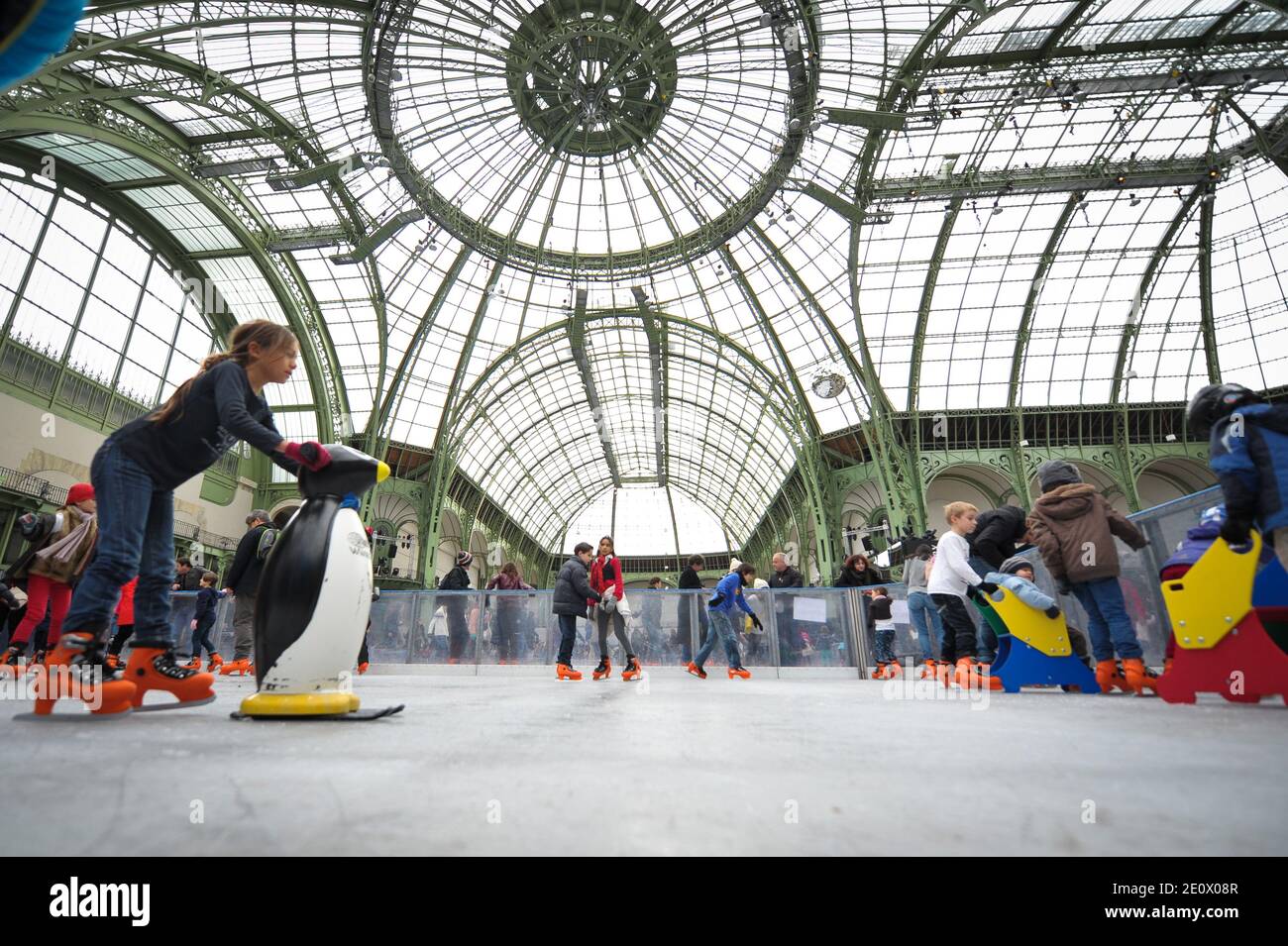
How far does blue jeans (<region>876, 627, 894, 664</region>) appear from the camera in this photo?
9.68 meters

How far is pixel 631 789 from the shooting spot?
129 centimetres

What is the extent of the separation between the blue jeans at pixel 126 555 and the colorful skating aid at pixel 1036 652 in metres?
6.09

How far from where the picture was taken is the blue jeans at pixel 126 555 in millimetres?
2775

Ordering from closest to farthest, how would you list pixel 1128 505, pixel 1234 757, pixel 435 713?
pixel 1234 757, pixel 435 713, pixel 1128 505

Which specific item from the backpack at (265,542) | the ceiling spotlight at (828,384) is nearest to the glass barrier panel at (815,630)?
the backpack at (265,542)

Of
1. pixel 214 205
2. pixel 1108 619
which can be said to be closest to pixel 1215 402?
pixel 1108 619

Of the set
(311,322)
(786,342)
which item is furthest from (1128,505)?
(311,322)

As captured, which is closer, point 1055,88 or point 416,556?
point 1055,88

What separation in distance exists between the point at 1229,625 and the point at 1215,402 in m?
1.30

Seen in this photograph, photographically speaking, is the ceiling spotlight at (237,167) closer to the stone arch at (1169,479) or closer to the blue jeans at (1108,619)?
the blue jeans at (1108,619)

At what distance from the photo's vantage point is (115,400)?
22328 mm

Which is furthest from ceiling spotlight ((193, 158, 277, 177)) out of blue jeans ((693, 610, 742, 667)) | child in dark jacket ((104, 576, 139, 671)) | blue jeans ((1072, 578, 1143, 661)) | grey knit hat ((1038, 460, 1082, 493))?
blue jeans ((1072, 578, 1143, 661))
